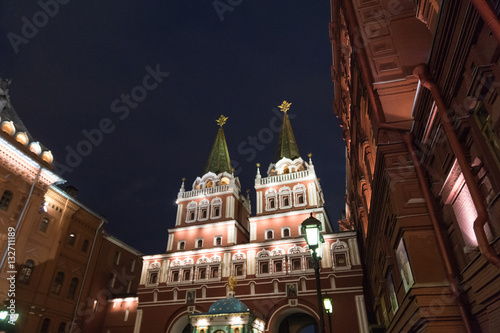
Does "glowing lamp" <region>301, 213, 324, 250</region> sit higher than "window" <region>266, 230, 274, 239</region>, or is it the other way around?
"window" <region>266, 230, 274, 239</region>

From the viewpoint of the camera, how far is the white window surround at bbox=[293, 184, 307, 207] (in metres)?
33.0

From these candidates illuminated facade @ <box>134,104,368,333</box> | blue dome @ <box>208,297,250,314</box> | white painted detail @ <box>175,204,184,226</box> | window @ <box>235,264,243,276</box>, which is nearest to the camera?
blue dome @ <box>208,297,250,314</box>

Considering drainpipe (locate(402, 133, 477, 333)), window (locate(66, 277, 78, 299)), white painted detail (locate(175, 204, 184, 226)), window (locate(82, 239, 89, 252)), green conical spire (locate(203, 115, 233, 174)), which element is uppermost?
green conical spire (locate(203, 115, 233, 174))

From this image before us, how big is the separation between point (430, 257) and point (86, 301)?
33331 millimetres

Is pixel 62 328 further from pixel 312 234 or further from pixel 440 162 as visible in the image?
pixel 440 162

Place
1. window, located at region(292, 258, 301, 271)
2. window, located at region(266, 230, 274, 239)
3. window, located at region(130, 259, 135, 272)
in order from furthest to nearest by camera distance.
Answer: window, located at region(130, 259, 135, 272) → window, located at region(266, 230, 274, 239) → window, located at region(292, 258, 301, 271)

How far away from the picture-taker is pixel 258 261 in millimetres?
29625

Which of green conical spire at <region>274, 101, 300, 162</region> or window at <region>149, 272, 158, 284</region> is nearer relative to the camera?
window at <region>149, 272, 158, 284</region>

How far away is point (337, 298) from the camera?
26266mm

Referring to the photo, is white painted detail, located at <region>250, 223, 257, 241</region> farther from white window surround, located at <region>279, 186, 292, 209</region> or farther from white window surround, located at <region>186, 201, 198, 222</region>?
white window surround, located at <region>186, 201, 198, 222</region>

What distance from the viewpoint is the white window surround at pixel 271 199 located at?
3395 centimetres

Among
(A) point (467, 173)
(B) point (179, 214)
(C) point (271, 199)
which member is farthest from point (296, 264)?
(A) point (467, 173)

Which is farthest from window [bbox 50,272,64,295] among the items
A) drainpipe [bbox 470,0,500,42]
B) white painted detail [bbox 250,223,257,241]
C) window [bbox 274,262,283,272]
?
drainpipe [bbox 470,0,500,42]

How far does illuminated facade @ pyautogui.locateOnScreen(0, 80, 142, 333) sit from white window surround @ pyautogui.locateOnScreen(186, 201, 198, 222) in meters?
9.35
